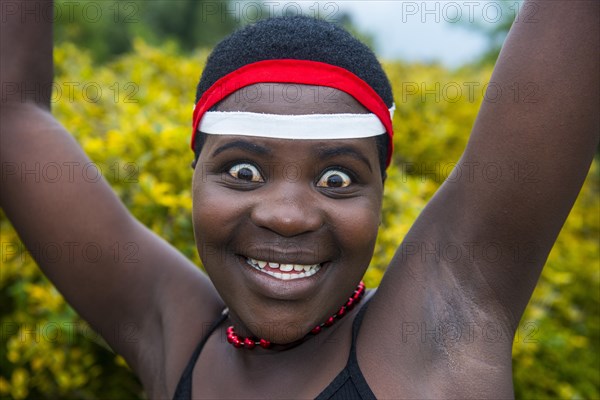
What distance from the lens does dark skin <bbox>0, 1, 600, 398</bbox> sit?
1506mm

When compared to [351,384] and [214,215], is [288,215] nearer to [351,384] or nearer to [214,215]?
[214,215]

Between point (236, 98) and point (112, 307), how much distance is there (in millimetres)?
867

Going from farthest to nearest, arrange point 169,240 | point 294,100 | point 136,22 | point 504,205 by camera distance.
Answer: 1. point 136,22
2. point 169,240
3. point 294,100
4. point 504,205

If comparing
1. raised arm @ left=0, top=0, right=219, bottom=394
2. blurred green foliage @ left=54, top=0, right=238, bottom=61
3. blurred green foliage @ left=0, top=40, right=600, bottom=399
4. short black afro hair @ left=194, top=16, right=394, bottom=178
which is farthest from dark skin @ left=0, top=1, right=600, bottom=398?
blurred green foliage @ left=54, top=0, right=238, bottom=61

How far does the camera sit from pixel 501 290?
65.2 inches

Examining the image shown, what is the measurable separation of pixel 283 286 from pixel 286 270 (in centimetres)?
4

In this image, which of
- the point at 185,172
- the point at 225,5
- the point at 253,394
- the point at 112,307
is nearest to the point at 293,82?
the point at 253,394

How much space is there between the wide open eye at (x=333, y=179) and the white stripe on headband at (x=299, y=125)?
0.30ft

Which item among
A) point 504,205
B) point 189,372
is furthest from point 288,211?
point 189,372

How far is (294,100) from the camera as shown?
1672mm

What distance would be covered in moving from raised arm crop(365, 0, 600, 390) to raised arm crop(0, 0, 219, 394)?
0.72 metres

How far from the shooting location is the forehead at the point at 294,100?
1.67 meters

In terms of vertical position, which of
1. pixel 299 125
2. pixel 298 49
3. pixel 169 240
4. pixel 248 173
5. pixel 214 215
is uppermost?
pixel 298 49

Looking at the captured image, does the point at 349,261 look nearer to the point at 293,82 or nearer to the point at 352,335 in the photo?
the point at 352,335
